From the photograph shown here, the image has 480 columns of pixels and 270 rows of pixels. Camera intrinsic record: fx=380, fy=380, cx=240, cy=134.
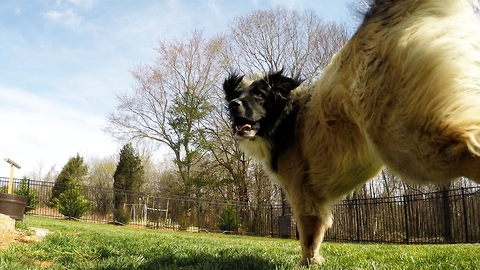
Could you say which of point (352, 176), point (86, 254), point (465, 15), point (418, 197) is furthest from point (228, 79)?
point (418, 197)

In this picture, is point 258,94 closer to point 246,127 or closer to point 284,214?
point 246,127

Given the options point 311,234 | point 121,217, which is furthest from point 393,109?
point 121,217

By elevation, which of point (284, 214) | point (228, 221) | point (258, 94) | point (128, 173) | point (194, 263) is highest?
point (128, 173)

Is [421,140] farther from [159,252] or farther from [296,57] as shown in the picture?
[296,57]

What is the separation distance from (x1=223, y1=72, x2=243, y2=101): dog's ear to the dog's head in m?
0.25

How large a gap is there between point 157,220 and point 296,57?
52.4ft

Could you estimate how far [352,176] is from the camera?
3.87 m

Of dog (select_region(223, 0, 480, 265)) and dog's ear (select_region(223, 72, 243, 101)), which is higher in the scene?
dog's ear (select_region(223, 72, 243, 101))

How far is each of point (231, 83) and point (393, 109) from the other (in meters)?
3.07

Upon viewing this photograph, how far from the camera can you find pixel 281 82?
193 inches

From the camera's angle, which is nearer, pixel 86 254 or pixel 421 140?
pixel 421 140

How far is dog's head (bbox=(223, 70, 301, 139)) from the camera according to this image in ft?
15.2

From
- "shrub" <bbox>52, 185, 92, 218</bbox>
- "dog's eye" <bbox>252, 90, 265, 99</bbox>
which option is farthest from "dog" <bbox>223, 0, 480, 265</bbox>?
"shrub" <bbox>52, 185, 92, 218</bbox>

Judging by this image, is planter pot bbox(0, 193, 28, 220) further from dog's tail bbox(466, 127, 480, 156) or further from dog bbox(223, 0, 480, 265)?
dog's tail bbox(466, 127, 480, 156)
